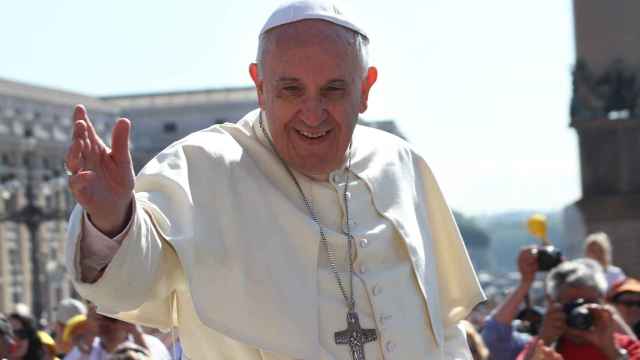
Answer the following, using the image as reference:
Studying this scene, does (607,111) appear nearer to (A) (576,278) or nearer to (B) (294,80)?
(A) (576,278)

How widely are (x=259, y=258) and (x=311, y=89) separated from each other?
16.5 inches

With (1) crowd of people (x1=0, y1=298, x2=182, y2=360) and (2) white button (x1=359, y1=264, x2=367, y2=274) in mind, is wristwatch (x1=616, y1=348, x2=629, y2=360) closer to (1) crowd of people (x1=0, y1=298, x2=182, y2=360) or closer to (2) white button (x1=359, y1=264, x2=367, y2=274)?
(1) crowd of people (x1=0, y1=298, x2=182, y2=360)

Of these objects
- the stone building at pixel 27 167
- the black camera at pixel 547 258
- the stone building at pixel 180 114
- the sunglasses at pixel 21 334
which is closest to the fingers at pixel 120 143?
the black camera at pixel 547 258

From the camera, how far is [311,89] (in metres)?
3.40

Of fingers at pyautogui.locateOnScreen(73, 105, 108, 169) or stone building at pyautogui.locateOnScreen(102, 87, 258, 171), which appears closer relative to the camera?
fingers at pyautogui.locateOnScreen(73, 105, 108, 169)

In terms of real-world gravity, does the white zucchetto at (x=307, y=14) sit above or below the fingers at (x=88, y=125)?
above

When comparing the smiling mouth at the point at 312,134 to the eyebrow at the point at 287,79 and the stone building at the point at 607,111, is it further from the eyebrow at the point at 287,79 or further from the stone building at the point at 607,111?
the stone building at the point at 607,111

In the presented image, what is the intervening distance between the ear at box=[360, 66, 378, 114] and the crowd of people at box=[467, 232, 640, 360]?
1.64 metres

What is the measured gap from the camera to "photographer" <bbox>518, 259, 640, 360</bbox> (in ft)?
18.0

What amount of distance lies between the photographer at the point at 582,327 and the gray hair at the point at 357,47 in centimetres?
197

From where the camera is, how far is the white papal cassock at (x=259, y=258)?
10.4 ft

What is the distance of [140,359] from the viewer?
19.3 feet

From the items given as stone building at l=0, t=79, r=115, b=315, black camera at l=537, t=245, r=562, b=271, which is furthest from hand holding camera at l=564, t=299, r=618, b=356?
stone building at l=0, t=79, r=115, b=315

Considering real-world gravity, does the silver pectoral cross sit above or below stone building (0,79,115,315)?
above
